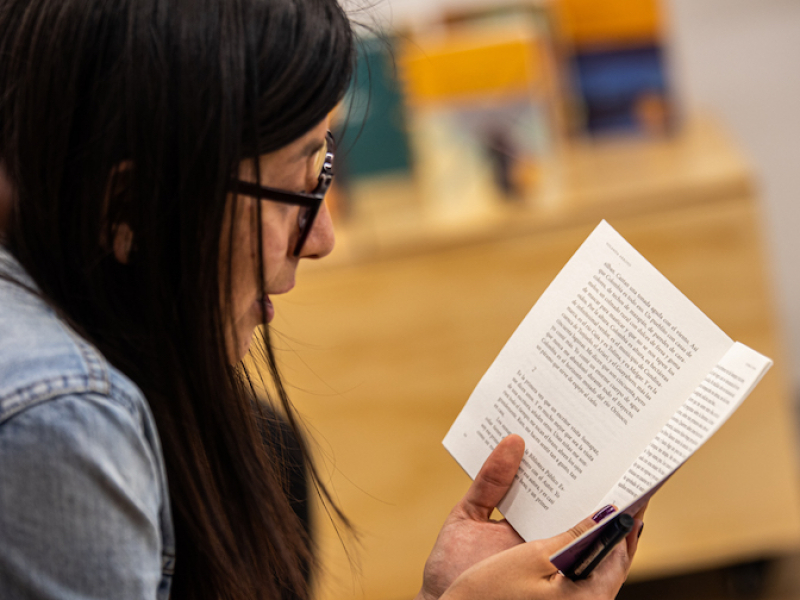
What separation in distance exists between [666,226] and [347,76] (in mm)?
946

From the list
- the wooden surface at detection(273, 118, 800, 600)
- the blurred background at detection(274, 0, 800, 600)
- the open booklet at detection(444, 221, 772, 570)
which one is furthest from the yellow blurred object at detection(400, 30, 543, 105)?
the open booklet at detection(444, 221, 772, 570)

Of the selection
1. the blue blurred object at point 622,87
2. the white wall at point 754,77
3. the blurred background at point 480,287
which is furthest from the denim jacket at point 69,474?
the white wall at point 754,77

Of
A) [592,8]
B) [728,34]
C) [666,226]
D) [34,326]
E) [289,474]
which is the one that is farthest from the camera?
[728,34]

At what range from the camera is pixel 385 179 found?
5.72 ft

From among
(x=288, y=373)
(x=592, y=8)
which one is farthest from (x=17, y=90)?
(x=592, y=8)

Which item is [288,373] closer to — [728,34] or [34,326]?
[34,326]

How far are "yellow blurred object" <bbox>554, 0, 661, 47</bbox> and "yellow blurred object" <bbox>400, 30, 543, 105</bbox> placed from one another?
217 millimetres

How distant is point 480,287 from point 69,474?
1.03 meters

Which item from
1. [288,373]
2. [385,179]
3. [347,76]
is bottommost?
[288,373]

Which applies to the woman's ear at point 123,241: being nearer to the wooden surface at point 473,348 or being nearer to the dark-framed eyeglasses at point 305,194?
the dark-framed eyeglasses at point 305,194

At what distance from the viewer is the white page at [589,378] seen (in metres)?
0.67

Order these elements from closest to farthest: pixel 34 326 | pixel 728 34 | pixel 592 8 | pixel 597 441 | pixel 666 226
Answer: pixel 34 326
pixel 597 441
pixel 666 226
pixel 592 8
pixel 728 34

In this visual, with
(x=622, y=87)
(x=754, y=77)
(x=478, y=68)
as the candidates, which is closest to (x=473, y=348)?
(x=478, y=68)

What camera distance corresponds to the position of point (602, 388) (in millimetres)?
698
